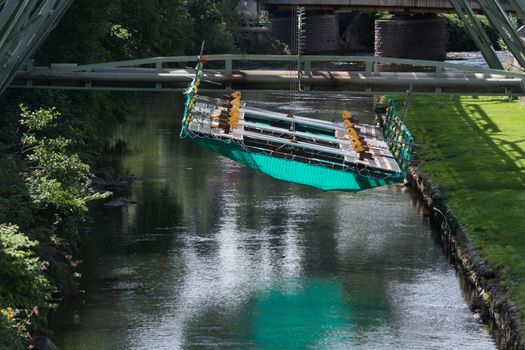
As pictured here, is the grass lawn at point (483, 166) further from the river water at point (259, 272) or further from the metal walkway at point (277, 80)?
the metal walkway at point (277, 80)

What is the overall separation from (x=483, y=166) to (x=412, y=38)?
229ft

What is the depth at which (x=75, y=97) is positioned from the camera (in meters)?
57.6

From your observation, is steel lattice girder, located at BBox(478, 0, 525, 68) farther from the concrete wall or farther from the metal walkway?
the concrete wall

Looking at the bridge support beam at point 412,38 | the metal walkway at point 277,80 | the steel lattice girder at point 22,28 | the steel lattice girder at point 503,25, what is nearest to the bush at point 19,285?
the steel lattice girder at point 22,28

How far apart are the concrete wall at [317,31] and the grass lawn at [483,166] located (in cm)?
5379

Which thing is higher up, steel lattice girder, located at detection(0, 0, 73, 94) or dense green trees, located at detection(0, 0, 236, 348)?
steel lattice girder, located at detection(0, 0, 73, 94)

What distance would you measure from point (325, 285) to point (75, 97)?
2104 cm

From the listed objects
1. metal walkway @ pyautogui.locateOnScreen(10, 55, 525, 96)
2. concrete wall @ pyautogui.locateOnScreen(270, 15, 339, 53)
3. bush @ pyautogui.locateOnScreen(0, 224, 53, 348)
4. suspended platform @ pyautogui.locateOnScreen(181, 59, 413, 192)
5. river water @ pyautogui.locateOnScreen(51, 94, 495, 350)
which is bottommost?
river water @ pyautogui.locateOnScreen(51, 94, 495, 350)

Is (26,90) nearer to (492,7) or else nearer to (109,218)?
(109,218)

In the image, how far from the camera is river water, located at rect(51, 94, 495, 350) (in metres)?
35.2

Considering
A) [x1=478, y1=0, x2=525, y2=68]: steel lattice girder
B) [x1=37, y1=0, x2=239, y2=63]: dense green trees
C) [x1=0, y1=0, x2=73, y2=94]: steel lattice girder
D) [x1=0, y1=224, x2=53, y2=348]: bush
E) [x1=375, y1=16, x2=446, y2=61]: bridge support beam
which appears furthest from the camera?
[x1=375, y1=16, x2=446, y2=61]: bridge support beam

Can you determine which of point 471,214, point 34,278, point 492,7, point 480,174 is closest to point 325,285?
point 471,214

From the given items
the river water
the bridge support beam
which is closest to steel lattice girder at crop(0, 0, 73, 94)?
the river water

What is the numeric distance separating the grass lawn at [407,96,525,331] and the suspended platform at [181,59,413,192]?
3.34 metres
